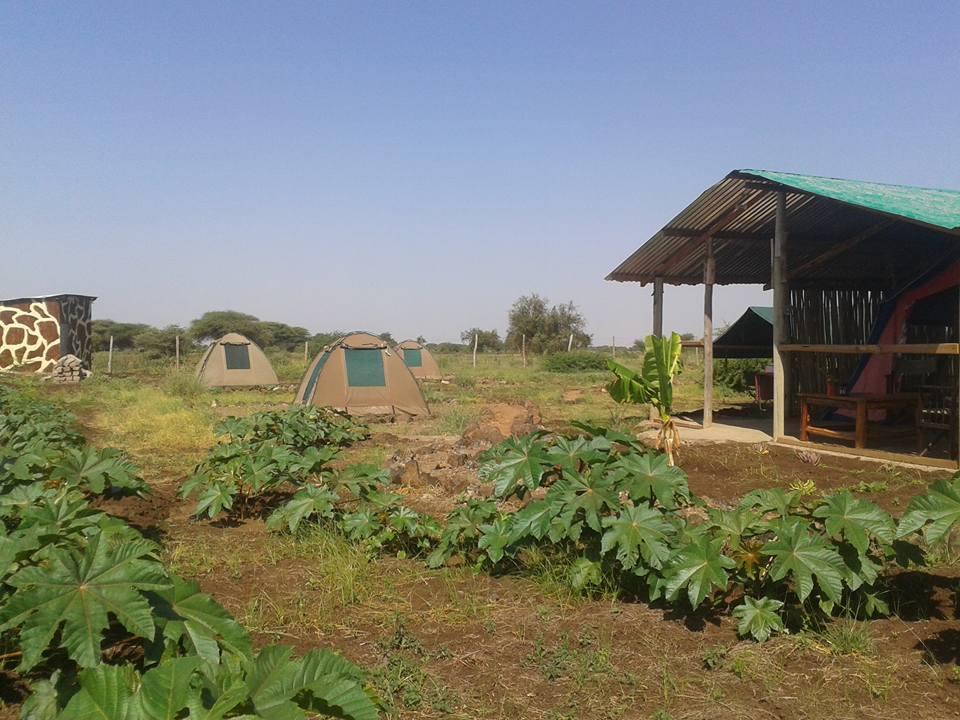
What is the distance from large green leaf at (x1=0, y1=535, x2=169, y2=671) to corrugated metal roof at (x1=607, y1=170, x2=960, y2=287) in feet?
27.1

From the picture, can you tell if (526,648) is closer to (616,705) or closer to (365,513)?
(616,705)

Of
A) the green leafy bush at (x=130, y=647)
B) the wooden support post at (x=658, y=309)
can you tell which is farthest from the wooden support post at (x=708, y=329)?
the green leafy bush at (x=130, y=647)

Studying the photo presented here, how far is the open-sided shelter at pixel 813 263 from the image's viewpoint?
31.0 ft

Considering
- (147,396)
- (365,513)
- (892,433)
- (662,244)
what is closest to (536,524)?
(365,513)

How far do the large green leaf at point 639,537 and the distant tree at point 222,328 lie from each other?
49888mm

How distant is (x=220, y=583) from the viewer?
4387 mm

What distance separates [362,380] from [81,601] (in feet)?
40.9

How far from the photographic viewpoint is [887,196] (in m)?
9.23

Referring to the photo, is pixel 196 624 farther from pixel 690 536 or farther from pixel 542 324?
pixel 542 324

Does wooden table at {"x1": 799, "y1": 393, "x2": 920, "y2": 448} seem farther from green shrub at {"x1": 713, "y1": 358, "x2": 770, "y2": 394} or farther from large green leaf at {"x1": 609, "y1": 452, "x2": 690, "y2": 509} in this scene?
green shrub at {"x1": 713, "y1": 358, "x2": 770, "y2": 394}

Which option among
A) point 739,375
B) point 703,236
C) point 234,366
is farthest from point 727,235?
point 234,366

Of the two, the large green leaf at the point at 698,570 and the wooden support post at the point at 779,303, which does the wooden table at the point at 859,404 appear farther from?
the large green leaf at the point at 698,570

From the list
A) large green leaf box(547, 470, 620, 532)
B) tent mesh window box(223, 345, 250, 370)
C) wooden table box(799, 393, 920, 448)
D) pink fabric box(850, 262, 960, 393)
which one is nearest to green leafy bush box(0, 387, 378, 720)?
large green leaf box(547, 470, 620, 532)

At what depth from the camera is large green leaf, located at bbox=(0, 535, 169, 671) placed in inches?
82.7
